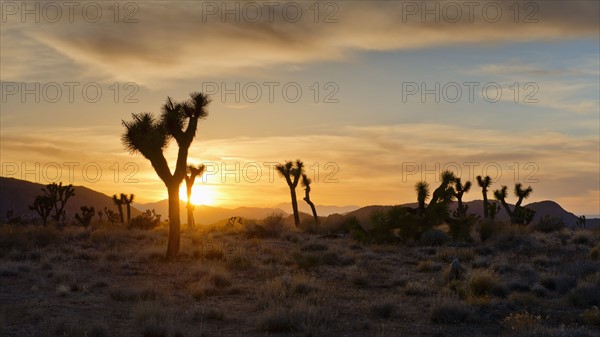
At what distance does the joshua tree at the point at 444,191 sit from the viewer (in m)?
31.5

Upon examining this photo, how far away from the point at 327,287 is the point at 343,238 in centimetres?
1837

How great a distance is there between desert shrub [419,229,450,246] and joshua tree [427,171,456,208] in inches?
56.8

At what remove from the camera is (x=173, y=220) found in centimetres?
2598

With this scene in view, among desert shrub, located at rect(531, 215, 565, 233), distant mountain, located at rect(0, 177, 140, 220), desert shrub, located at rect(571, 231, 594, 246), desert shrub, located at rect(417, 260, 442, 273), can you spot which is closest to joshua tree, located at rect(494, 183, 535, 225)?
desert shrub, located at rect(531, 215, 565, 233)

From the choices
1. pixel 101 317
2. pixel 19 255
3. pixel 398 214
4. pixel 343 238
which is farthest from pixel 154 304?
pixel 343 238

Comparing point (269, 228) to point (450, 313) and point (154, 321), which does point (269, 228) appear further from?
point (154, 321)

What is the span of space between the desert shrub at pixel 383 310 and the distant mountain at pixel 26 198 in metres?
96.5

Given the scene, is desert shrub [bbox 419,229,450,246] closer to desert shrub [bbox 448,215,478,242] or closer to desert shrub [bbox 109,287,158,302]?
desert shrub [bbox 448,215,478,242]

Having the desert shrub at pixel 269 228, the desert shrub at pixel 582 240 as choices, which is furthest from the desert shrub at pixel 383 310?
the desert shrub at pixel 269 228

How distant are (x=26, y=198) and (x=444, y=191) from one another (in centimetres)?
9661

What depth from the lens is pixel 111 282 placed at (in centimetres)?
1953

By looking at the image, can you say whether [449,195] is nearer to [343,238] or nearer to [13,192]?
[343,238]

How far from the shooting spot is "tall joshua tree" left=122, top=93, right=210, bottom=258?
24609 millimetres

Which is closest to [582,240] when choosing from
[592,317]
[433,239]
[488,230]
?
[488,230]
